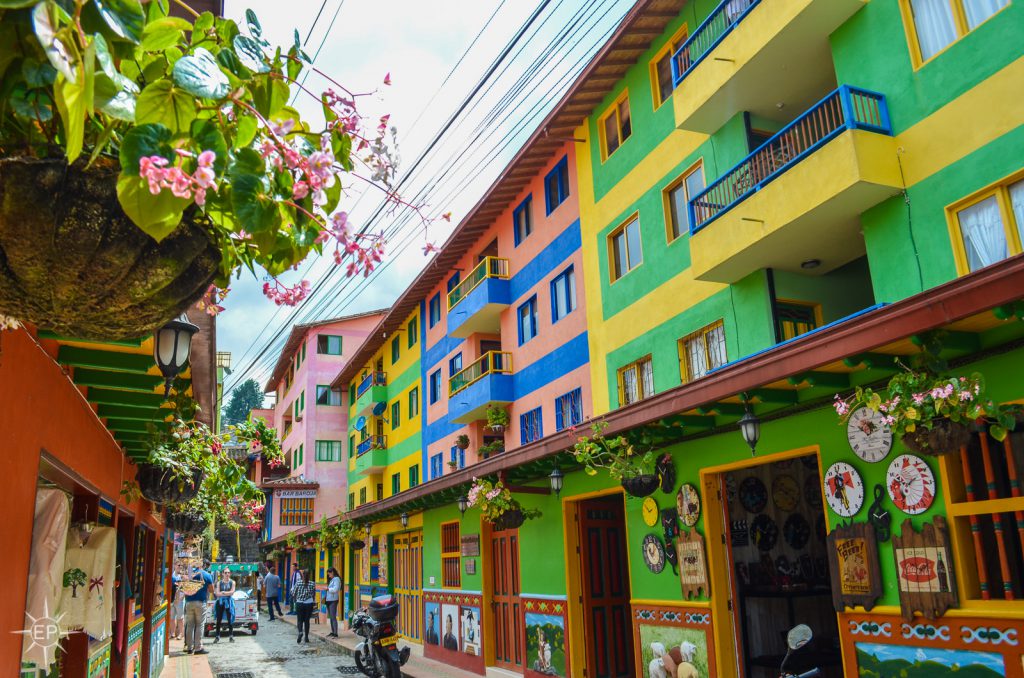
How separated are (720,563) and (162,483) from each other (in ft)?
23.3

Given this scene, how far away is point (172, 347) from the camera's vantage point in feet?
17.9

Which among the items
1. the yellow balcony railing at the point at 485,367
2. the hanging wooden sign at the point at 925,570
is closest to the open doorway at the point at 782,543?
the hanging wooden sign at the point at 925,570

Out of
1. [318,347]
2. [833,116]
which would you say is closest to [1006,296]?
[833,116]

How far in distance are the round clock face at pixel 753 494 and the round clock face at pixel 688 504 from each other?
6.91 ft

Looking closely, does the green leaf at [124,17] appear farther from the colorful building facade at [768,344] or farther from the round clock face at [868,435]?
the round clock face at [868,435]

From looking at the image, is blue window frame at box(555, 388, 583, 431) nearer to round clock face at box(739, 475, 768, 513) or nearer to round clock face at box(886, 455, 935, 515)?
round clock face at box(739, 475, 768, 513)

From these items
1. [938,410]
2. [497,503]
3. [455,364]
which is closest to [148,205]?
[938,410]

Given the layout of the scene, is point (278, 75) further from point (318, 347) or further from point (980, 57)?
point (318, 347)

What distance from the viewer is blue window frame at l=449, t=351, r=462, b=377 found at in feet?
83.9

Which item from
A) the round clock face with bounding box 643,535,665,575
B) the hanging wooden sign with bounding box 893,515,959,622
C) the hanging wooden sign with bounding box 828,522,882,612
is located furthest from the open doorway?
the hanging wooden sign with bounding box 893,515,959,622

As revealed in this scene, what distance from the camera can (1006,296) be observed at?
584 centimetres

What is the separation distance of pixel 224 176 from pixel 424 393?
26.8 metres

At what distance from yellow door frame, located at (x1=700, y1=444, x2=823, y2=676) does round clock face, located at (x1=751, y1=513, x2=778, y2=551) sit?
2584 millimetres

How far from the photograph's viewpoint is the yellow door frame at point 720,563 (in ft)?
33.8
